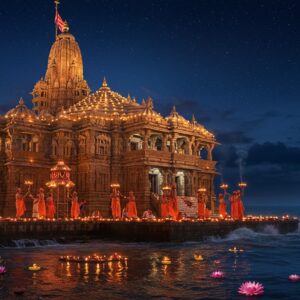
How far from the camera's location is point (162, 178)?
47.6 metres

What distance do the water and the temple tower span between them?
32268 mm

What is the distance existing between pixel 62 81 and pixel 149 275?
144 feet

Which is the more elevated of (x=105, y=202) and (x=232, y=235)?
(x=105, y=202)

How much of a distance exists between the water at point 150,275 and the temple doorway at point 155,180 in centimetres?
2061

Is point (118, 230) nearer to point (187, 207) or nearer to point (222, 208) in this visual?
point (222, 208)

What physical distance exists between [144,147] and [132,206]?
7.38m

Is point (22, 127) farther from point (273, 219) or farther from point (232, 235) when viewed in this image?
point (273, 219)

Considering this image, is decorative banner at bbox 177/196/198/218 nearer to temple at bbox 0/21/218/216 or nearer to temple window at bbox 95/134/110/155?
temple at bbox 0/21/218/216

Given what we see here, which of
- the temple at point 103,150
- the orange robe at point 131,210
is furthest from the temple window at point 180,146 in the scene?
the orange robe at point 131,210

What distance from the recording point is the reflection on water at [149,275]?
14.5 meters

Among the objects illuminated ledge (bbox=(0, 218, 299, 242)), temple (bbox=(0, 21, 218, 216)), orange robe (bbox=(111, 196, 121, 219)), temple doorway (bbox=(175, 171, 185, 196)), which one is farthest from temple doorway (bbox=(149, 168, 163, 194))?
illuminated ledge (bbox=(0, 218, 299, 242))

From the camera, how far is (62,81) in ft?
192

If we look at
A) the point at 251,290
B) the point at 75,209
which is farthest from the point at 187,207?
the point at 251,290

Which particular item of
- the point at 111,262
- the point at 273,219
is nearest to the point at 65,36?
the point at 273,219
